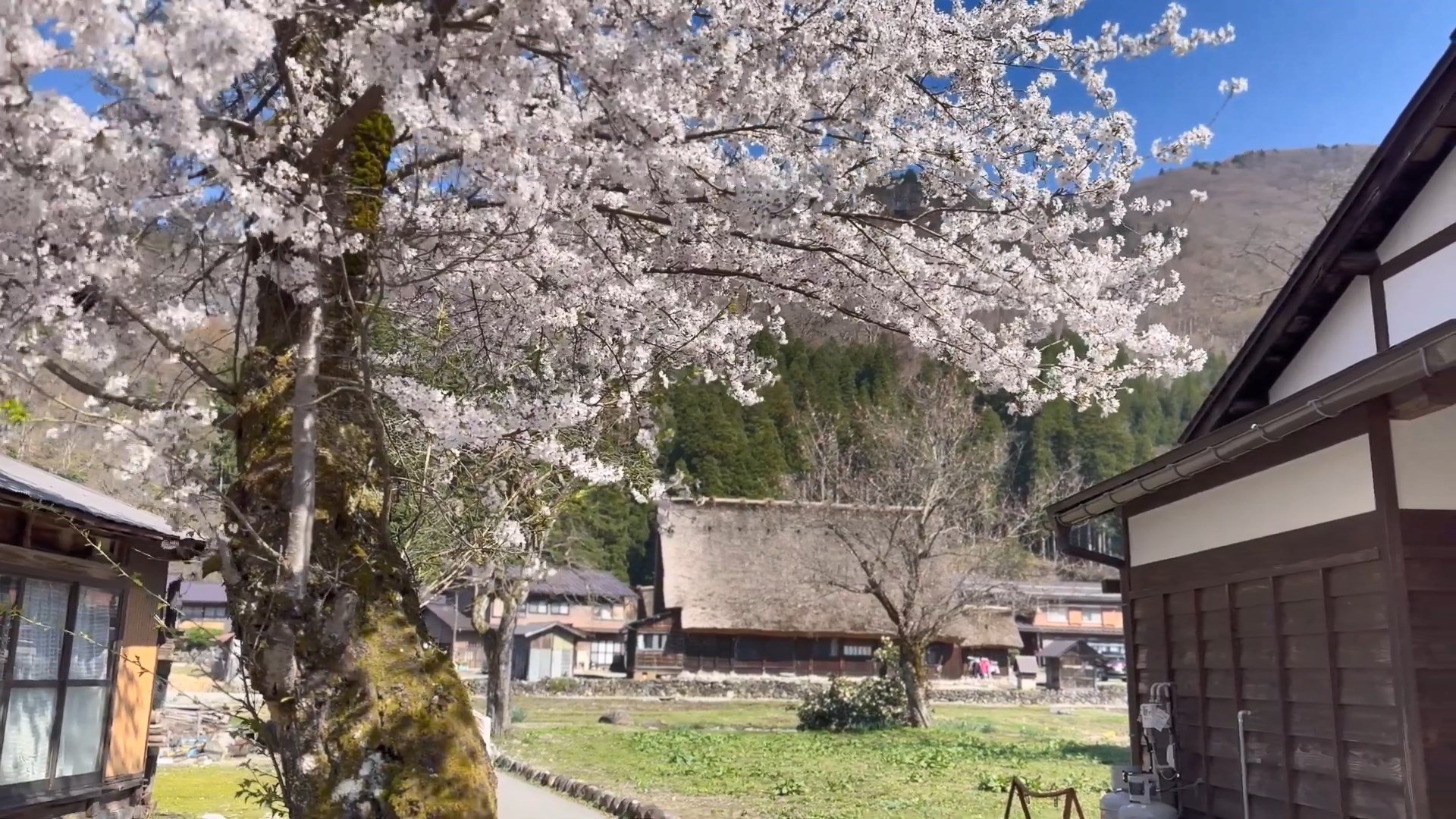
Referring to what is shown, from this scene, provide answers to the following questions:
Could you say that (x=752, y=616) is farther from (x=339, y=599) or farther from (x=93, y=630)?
(x=339, y=599)

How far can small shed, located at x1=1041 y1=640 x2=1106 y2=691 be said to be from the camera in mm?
40125

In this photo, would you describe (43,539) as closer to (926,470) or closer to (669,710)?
(926,470)

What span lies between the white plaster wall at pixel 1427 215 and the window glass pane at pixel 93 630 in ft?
31.9

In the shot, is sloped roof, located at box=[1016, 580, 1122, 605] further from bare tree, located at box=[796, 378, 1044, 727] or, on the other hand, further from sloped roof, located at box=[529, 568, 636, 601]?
bare tree, located at box=[796, 378, 1044, 727]

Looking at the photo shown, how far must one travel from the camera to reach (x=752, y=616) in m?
37.5

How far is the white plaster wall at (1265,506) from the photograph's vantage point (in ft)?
17.2

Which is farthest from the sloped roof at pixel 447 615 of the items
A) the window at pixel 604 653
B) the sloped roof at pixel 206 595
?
the sloped roof at pixel 206 595

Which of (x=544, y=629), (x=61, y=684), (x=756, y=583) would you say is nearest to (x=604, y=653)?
(x=544, y=629)

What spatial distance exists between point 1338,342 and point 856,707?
16734mm

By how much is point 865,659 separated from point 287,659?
3571cm

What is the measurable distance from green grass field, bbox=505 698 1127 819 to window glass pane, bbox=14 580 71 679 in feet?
18.2

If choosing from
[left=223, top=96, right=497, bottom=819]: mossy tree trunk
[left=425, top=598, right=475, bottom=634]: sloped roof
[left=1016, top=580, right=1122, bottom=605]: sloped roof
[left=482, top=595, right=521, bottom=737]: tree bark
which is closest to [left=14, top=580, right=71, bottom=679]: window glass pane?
[left=223, top=96, right=497, bottom=819]: mossy tree trunk

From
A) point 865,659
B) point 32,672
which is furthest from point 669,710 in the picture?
point 32,672

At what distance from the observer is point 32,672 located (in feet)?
26.0
